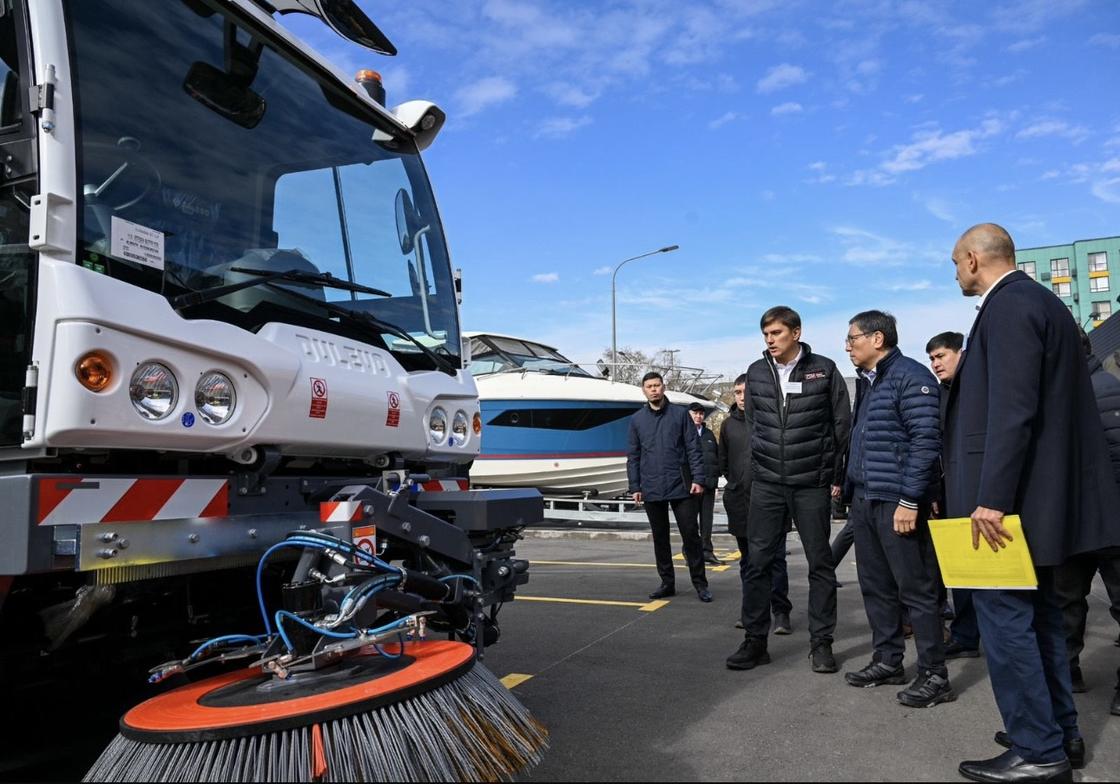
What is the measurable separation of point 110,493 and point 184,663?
55 cm

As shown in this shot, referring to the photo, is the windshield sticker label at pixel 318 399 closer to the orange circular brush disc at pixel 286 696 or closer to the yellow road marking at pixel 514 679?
the orange circular brush disc at pixel 286 696

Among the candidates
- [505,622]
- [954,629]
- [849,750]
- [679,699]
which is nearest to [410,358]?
[679,699]

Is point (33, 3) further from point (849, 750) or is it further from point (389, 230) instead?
point (849, 750)

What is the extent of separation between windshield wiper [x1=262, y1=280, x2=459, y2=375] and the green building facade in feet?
172

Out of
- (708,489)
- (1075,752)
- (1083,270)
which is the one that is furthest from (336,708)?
(1083,270)

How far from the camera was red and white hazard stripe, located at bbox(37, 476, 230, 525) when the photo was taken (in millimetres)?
2248

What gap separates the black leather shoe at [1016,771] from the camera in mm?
2822

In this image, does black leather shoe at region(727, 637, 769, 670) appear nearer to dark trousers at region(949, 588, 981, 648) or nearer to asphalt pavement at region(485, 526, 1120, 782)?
asphalt pavement at region(485, 526, 1120, 782)

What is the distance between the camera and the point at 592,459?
48.2ft

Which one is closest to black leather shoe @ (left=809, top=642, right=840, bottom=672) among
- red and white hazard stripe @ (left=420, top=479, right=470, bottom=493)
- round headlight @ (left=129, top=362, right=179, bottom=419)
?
red and white hazard stripe @ (left=420, top=479, right=470, bottom=493)

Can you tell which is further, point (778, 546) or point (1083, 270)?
point (1083, 270)

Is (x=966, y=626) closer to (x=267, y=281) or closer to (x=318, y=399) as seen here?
(x=318, y=399)

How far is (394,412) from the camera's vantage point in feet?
11.1

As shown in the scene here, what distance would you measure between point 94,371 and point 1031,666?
3100 millimetres
